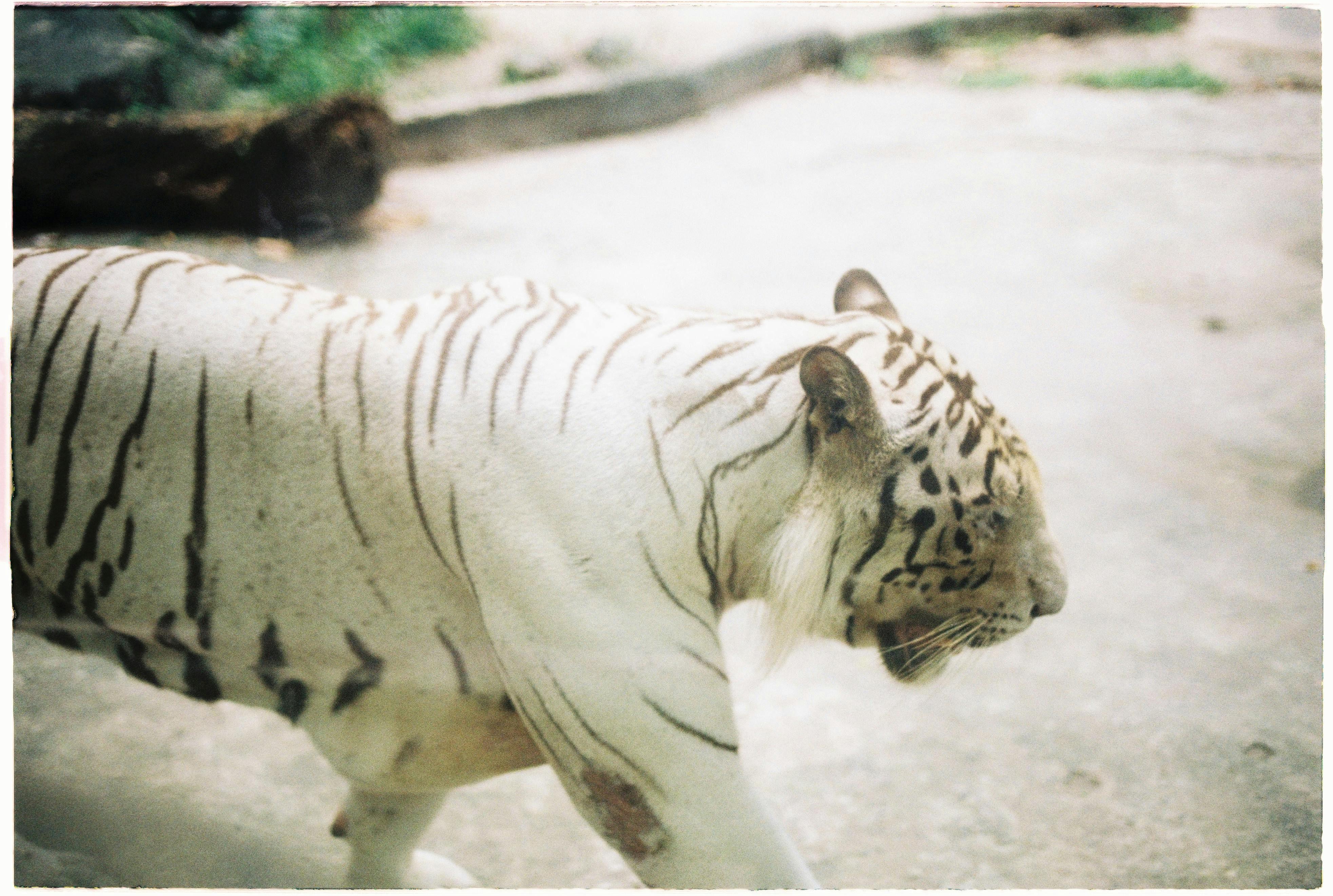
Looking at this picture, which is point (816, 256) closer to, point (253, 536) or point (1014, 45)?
point (1014, 45)

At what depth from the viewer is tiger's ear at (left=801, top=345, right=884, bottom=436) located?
0.81 metres

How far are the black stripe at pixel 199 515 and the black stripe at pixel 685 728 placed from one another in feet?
1.42

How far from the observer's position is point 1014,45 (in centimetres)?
115

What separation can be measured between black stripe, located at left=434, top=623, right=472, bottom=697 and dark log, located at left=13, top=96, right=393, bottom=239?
44 cm

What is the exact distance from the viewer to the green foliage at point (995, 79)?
120 cm

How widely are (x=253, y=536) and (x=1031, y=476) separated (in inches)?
28.2

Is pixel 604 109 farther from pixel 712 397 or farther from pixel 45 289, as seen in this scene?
pixel 45 289

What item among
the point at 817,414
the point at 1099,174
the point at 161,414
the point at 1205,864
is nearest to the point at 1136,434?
the point at 1099,174

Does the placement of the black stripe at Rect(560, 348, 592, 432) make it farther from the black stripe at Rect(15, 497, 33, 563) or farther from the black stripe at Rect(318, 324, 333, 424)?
the black stripe at Rect(15, 497, 33, 563)


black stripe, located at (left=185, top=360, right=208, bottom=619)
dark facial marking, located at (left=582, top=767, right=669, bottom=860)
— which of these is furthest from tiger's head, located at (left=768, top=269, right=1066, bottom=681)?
black stripe, located at (left=185, top=360, right=208, bottom=619)

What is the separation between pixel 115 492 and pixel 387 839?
478 millimetres

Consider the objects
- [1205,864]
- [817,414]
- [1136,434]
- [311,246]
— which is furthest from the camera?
[1136,434]

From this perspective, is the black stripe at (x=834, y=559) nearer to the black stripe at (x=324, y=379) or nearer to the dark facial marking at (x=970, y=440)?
the dark facial marking at (x=970, y=440)

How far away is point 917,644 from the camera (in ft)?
3.13
